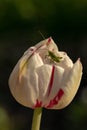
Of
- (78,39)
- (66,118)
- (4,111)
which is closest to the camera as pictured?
(4,111)

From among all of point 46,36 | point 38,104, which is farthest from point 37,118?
point 46,36

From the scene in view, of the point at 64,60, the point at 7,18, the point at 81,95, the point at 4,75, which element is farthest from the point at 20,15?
the point at 64,60

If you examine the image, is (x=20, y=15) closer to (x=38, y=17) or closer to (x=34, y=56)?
(x=38, y=17)

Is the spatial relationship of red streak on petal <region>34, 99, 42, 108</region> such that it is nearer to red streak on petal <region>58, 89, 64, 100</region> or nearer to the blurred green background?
red streak on petal <region>58, 89, 64, 100</region>

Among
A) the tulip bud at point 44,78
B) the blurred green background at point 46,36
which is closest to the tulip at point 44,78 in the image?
the tulip bud at point 44,78

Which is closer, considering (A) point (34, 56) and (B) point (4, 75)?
(A) point (34, 56)

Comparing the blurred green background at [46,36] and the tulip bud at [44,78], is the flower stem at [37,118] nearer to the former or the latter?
the tulip bud at [44,78]

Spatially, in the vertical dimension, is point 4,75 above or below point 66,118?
above
